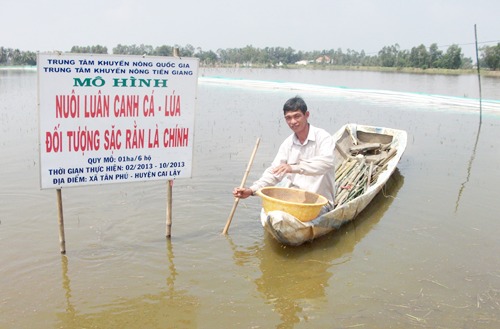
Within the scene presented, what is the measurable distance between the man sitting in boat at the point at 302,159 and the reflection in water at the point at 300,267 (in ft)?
2.01

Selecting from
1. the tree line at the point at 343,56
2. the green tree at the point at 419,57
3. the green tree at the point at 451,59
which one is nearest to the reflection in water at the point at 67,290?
the tree line at the point at 343,56

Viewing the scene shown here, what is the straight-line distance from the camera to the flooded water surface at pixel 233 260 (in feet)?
11.9

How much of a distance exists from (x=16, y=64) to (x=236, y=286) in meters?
89.3

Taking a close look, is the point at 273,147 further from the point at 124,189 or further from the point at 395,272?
the point at 395,272

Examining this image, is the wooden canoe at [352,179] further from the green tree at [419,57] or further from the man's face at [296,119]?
the green tree at [419,57]

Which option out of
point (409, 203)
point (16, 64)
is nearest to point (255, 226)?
point (409, 203)

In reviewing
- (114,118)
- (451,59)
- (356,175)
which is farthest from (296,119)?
(451,59)

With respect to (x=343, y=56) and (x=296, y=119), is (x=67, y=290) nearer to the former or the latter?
(x=296, y=119)

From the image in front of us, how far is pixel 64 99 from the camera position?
13.1 feet

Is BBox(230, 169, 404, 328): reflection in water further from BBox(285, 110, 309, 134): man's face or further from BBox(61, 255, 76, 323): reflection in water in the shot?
BBox(61, 255, 76, 323): reflection in water

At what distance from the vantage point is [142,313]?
359 cm

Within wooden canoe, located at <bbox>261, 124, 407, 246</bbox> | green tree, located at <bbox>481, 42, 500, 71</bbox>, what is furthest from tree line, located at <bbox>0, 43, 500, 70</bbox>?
wooden canoe, located at <bbox>261, 124, 407, 246</bbox>

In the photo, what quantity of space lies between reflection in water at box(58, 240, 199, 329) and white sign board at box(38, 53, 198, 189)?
1.14 metres

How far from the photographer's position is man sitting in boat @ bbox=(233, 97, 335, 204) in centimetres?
465
